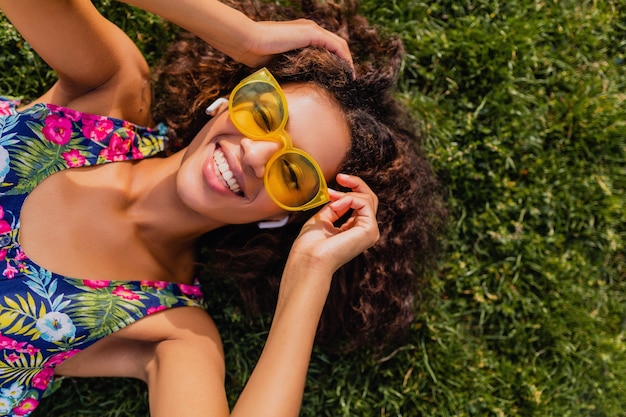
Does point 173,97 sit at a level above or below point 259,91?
below

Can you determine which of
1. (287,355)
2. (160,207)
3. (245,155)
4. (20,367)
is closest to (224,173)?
(245,155)

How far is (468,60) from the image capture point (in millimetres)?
3791

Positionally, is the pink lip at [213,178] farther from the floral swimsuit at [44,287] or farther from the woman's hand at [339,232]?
the floral swimsuit at [44,287]

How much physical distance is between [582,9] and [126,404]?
416 centimetres

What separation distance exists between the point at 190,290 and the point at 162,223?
1.52 ft

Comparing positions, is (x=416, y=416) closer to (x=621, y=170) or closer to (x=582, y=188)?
(x=582, y=188)

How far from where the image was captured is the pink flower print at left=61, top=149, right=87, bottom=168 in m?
2.81

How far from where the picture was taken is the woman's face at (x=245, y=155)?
247cm

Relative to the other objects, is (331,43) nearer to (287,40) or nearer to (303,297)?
(287,40)

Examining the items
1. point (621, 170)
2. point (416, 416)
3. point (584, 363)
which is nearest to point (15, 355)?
point (416, 416)

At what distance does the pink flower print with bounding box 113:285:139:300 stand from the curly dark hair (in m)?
0.62

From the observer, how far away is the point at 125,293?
2879mm

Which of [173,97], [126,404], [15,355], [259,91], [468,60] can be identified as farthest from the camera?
[468,60]

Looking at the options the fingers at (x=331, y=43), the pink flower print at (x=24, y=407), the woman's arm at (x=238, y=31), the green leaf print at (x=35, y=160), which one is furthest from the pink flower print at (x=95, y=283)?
the fingers at (x=331, y=43)
